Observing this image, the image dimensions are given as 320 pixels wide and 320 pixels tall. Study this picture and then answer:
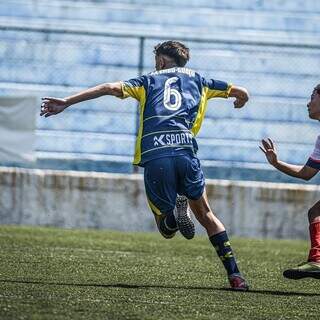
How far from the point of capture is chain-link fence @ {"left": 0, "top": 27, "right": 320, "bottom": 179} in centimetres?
1382

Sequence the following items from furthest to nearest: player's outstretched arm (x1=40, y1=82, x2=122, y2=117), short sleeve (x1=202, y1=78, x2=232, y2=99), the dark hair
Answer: short sleeve (x1=202, y1=78, x2=232, y2=99)
the dark hair
player's outstretched arm (x1=40, y1=82, x2=122, y2=117)

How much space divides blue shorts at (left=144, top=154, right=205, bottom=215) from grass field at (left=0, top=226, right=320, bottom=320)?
0.61 metres

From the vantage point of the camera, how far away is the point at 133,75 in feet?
47.2

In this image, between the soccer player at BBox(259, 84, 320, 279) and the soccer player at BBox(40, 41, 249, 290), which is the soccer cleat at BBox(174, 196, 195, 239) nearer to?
the soccer player at BBox(40, 41, 249, 290)

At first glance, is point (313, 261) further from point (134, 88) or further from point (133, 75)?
point (133, 75)

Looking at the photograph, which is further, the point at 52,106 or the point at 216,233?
the point at 216,233

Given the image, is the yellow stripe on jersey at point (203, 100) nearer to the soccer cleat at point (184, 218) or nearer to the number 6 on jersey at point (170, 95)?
the number 6 on jersey at point (170, 95)

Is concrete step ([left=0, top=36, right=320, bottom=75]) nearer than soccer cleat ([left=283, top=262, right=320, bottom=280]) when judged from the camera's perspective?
No

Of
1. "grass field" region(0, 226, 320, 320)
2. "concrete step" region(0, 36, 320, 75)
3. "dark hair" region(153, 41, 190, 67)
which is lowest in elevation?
"grass field" region(0, 226, 320, 320)

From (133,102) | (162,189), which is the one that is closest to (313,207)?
(162,189)

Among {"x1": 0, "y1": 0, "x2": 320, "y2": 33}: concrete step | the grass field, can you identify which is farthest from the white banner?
{"x1": 0, "y1": 0, "x2": 320, "y2": 33}: concrete step

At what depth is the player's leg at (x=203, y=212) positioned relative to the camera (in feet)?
25.0

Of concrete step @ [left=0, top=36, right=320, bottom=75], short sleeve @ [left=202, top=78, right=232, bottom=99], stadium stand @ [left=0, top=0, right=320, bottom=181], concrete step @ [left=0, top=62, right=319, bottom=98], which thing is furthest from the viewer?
concrete step @ [left=0, top=62, right=319, bottom=98]

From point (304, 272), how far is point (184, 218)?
93 cm
